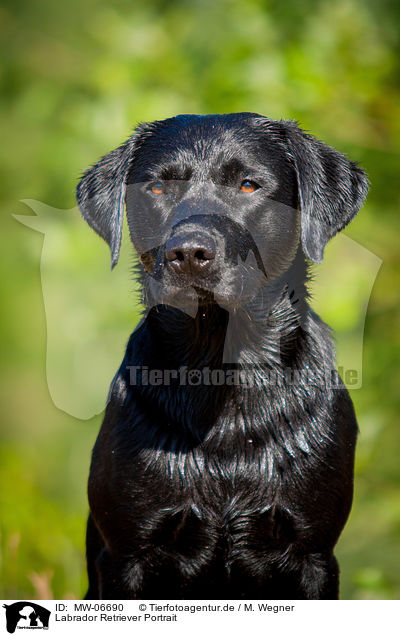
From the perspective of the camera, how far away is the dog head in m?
2.47

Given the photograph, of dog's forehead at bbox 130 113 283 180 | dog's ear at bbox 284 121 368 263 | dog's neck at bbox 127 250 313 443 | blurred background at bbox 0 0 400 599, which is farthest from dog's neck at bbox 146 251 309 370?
blurred background at bbox 0 0 400 599

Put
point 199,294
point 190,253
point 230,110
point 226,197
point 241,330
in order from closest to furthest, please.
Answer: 1. point 190,253
2. point 199,294
3. point 226,197
4. point 241,330
5. point 230,110

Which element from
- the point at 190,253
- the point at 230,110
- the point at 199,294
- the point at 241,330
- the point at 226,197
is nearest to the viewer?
the point at 190,253

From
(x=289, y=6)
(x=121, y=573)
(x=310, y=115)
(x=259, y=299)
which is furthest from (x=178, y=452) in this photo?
(x=289, y=6)

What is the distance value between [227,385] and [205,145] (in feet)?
2.93

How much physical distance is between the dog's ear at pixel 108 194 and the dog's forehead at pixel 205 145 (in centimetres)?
7

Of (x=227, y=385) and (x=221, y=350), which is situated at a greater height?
(x=221, y=350)

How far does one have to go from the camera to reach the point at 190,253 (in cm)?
234

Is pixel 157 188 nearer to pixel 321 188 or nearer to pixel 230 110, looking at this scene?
pixel 321 188

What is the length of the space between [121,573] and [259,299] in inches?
42.9
